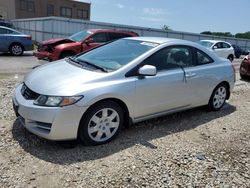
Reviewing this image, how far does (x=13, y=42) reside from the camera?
45.3ft

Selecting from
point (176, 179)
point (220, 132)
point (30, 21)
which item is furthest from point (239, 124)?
point (30, 21)

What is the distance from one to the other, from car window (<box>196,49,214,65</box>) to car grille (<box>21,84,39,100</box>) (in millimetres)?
3065

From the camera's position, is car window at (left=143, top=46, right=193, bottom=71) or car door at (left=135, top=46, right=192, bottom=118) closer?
car door at (left=135, top=46, right=192, bottom=118)

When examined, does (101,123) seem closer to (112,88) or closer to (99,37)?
(112,88)

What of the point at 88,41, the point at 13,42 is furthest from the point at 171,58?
the point at 13,42

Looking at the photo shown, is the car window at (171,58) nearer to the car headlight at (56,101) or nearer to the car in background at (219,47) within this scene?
the car headlight at (56,101)

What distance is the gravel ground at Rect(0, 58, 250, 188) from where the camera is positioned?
326 cm

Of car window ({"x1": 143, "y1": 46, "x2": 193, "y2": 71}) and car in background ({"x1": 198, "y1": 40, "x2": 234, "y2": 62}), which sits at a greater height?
car window ({"x1": 143, "y1": 46, "x2": 193, "y2": 71})

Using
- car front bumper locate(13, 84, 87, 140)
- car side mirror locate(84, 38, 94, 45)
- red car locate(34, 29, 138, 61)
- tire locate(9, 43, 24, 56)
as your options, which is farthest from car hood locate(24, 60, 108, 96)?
tire locate(9, 43, 24, 56)

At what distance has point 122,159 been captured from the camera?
12.2 ft

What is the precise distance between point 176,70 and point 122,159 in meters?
1.93

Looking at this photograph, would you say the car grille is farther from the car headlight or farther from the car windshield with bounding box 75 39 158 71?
the car windshield with bounding box 75 39 158 71

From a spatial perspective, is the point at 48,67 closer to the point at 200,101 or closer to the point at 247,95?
the point at 200,101

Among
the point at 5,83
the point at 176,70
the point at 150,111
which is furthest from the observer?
the point at 5,83
